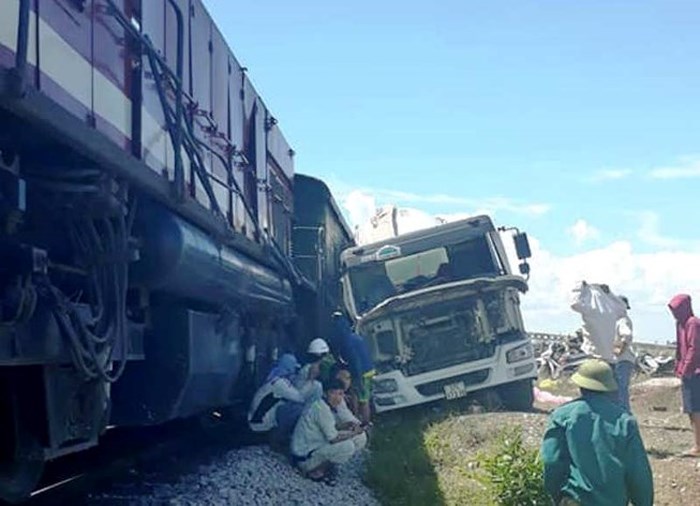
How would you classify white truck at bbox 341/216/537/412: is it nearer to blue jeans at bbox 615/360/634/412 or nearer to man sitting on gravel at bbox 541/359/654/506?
blue jeans at bbox 615/360/634/412

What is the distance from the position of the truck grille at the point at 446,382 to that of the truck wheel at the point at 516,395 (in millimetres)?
415

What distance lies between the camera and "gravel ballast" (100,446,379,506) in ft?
20.0

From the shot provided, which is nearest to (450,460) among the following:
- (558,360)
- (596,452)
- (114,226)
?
(596,452)

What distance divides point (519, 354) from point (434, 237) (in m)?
1.88

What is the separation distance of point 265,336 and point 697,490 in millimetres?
4081

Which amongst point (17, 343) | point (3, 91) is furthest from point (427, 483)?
point (3, 91)

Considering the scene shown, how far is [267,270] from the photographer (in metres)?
8.41

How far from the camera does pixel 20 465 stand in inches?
156

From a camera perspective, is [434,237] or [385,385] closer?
[385,385]

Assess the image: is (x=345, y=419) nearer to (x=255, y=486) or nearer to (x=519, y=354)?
(x=255, y=486)

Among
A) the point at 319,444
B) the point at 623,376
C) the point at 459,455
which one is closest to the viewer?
the point at 319,444

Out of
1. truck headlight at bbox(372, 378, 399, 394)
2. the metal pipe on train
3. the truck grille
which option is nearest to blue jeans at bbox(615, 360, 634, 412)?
the truck grille

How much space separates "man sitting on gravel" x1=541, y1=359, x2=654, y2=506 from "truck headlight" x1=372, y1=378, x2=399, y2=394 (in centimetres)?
631

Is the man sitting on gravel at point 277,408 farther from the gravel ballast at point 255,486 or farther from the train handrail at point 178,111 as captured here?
the train handrail at point 178,111
